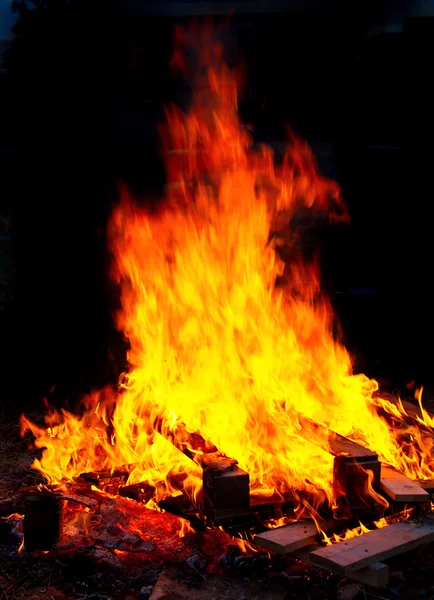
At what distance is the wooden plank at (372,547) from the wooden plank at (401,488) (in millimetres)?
110

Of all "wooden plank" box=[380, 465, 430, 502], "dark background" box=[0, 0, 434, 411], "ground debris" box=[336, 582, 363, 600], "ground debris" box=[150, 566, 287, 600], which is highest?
"dark background" box=[0, 0, 434, 411]

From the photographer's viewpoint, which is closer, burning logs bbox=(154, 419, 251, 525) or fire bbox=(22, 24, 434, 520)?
burning logs bbox=(154, 419, 251, 525)

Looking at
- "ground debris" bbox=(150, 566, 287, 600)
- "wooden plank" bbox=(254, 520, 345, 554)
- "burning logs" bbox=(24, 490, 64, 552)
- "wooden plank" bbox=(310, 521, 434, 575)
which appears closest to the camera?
"wooden plank" bbox=(310, 521, 434, 575)

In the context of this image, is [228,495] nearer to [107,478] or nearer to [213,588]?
[213,588]

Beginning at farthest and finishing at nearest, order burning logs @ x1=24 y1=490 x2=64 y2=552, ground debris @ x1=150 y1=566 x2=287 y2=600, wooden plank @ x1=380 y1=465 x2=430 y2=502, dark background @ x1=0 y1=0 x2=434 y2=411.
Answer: dark background @ x1=0 y1=0 x2=434 y2=411 → burning logs @ x1=24 y1=490 x2=64 y2=552 → wooden plank @ x1=380 y1=465 x2=430 y2=502 → ground debris @ x1=150 y1=566 x2=287 y2=600

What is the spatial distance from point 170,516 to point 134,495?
12.2 inches

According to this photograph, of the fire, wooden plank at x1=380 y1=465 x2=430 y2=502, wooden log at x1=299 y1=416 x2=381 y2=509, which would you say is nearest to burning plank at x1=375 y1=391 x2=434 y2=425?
the fire

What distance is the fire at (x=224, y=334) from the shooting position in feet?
12.4

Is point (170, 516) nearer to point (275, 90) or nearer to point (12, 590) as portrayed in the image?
point (12, 590)

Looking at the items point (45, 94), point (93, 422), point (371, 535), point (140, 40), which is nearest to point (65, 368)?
point (93, 422)

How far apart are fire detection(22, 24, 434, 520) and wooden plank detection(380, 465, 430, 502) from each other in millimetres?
263

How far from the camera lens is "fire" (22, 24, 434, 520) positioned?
3.77 m

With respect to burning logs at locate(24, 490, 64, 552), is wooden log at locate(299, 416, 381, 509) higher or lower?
higher

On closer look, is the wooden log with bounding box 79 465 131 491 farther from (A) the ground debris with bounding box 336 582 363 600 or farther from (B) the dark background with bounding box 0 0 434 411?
(B) the dark background with bounding box 0 0 434 411
